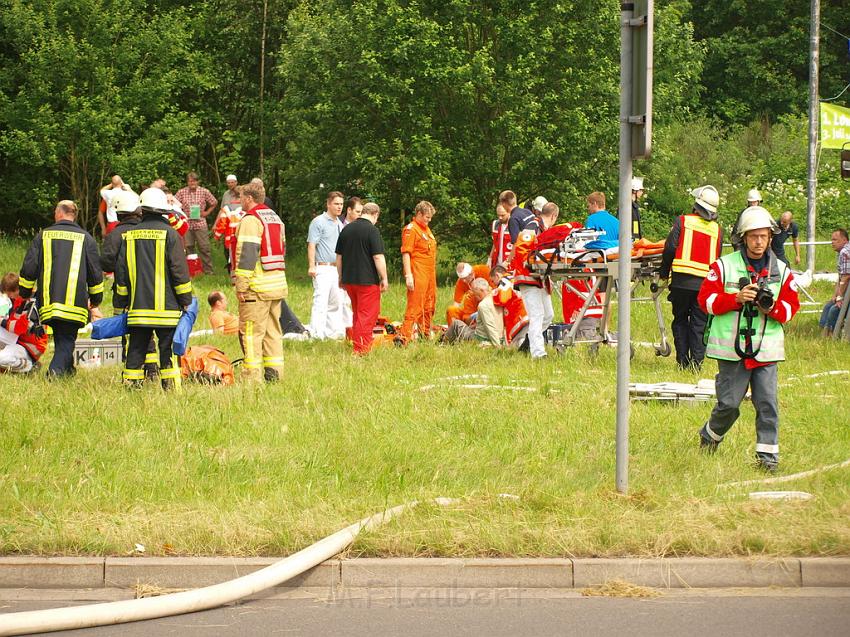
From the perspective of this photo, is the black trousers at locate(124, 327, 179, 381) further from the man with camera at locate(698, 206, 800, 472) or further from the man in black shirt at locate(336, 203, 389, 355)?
the man with camera at locate(698, 206, 800, 472)

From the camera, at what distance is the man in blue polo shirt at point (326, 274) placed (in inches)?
688

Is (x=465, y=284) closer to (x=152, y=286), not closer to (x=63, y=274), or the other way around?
(x=63, y=274)

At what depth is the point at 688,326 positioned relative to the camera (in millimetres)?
13945

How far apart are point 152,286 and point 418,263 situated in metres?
5.78

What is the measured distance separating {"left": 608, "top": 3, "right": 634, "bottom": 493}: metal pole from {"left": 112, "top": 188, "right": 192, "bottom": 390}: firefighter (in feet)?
16.5

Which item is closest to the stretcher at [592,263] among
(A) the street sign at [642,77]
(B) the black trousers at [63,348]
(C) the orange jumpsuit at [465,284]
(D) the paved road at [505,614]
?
(C) the orange jumpsuit at [465,284]

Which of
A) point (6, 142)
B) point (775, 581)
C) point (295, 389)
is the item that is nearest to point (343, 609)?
point (775, 581)

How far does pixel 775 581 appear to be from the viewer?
6.91 metres

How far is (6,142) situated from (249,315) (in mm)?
19679

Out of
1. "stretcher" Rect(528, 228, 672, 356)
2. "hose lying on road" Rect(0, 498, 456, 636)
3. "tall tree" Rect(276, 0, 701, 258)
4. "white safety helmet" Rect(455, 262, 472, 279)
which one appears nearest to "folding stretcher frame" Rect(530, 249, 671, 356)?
"stretcher" Rect(528, 228, 672, 356)

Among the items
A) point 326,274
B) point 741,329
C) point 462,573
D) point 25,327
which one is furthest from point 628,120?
point 326,274

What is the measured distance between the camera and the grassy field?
7.20 m

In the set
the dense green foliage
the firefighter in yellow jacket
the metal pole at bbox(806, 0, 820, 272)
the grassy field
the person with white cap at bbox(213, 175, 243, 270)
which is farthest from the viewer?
the dense green foliage

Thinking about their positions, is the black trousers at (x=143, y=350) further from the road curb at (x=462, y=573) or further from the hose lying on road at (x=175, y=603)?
the hose lying on road at (x=175, y=603)
